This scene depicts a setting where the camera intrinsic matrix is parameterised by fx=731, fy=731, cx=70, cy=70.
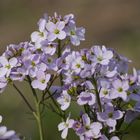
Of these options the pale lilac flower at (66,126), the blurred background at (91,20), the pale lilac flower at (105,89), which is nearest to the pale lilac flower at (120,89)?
the pale lilac flower at (105,89)

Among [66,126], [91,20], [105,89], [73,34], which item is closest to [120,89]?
[105,89]

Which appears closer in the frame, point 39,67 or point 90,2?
→ point 39,67

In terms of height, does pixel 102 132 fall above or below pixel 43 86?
below

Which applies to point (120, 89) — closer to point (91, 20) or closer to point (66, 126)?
point (66, 126)

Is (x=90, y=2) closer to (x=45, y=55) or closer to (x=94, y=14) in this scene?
(x=94, y=14)

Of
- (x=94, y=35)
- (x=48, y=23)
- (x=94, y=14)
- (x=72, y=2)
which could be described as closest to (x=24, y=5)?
(x=72, y=2)
